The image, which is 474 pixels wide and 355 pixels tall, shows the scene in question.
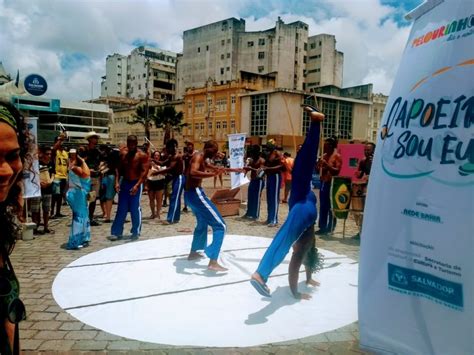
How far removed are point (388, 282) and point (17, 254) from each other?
6173 millimetres

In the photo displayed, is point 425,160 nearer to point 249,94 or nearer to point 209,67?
point 249,94

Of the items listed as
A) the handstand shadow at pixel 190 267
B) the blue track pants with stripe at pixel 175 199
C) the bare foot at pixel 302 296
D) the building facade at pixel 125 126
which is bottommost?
the handstand shadow at pixel 190 267

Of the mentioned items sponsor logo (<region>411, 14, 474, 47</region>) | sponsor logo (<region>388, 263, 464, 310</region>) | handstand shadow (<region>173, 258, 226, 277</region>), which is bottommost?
handstand shadow (<region>173, 258, 226, 277</region>)

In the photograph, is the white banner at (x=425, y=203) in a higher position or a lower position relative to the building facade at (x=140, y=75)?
lower

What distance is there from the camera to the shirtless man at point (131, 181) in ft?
24.0

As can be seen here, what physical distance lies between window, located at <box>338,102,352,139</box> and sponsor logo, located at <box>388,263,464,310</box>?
5172 cm

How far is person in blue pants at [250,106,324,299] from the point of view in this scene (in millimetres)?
3971

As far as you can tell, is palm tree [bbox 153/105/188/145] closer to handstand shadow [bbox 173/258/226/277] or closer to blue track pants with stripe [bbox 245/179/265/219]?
blue track pants with stripe [bbox 245/179/265/219]

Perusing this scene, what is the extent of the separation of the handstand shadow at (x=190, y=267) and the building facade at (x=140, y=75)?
7958cm

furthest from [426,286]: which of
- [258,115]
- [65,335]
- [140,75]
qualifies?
[140,75]

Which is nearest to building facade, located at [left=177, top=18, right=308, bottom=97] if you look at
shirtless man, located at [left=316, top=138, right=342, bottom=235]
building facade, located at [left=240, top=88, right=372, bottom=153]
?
building facade, located at [left=240, top=88, right=372, bottom=153]

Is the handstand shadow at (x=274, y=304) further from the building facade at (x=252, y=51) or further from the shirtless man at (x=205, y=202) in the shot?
→ the building facade at (x=252, y=51)

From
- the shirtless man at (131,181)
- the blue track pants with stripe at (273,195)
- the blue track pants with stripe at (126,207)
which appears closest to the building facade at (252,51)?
the blue track pants with stripe at (273,195)

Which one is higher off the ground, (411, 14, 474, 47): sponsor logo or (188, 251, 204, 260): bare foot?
(411, 14, 474, 47): sponsor logo
